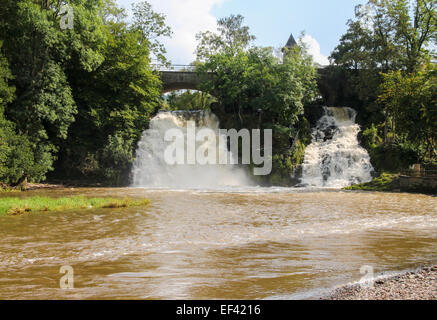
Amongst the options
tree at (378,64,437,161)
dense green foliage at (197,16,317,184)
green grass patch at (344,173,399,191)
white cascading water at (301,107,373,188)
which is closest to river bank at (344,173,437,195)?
green grass patch at (344,173,399,191)

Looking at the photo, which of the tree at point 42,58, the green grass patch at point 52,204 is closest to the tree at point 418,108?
the green grass patch at point 52,204

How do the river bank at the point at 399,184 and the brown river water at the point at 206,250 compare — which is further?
the river bank at the point at 399,184

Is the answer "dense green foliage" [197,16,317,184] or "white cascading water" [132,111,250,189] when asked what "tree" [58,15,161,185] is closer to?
"white cascading water" [132,111,250,189]

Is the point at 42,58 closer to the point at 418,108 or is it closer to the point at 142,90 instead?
the point at 142,90

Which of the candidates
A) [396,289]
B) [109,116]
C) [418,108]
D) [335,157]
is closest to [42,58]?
[109,116]

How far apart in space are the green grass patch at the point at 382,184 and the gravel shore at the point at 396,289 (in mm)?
19610

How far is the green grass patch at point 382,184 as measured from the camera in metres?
24.4

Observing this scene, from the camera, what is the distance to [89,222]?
12234 millimetres

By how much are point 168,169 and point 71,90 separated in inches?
380

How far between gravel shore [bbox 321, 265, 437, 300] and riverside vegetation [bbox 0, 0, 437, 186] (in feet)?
67.1

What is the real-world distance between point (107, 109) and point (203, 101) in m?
24.9

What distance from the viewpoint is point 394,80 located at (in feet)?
94.2

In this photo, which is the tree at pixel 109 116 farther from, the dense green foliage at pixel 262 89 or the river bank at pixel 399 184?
the river bank at pixel 399 184
